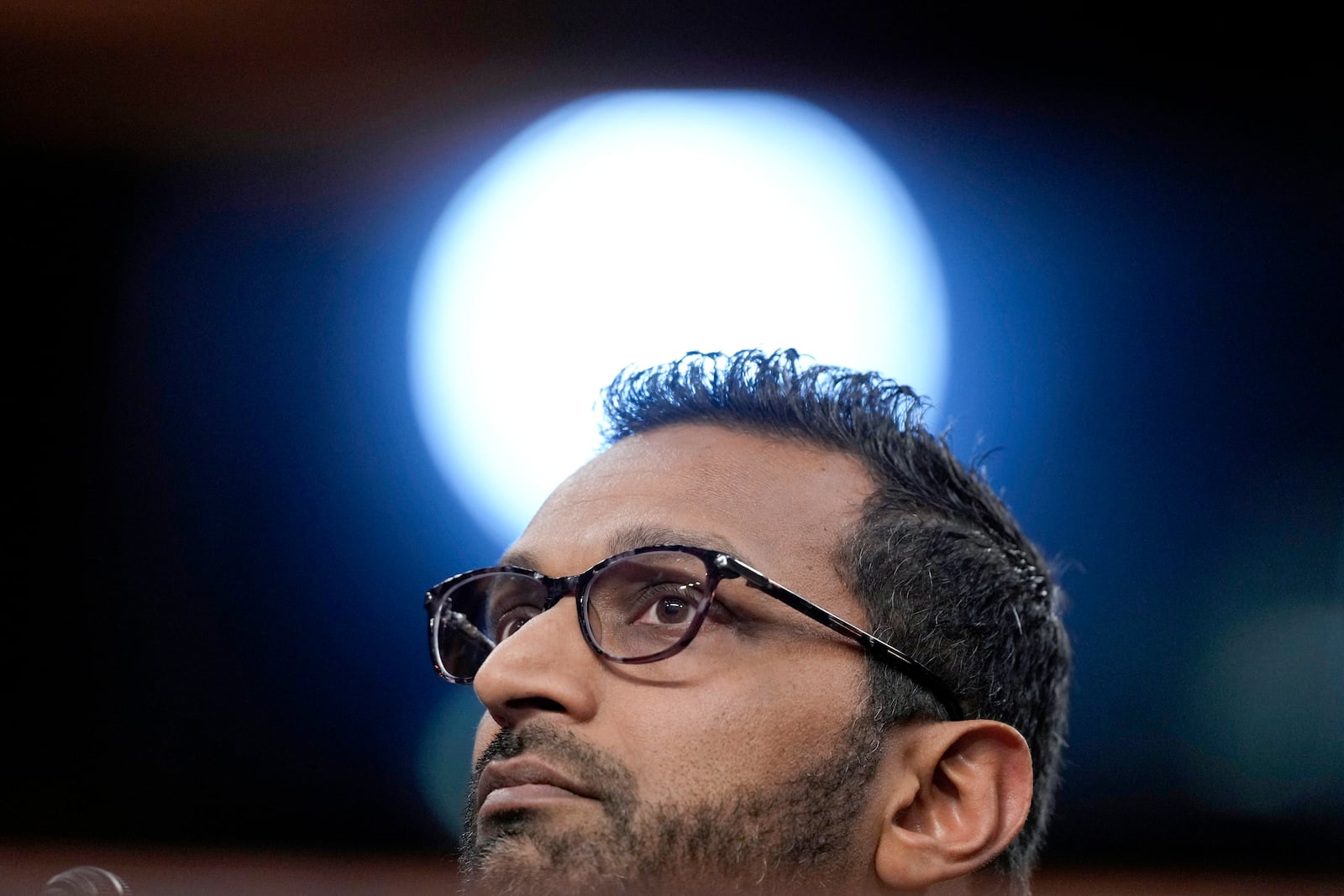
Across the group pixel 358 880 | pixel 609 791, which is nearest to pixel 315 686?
pixel 358 880

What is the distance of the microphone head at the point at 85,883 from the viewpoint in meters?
0.89

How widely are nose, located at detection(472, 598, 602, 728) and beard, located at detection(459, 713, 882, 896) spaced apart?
0.13 feet

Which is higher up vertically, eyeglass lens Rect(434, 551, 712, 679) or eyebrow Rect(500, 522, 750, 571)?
eyebrow Rect(500, 522, 750, 571)

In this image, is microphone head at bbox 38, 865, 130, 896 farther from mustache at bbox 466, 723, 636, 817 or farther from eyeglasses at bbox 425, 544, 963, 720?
eyeglasses at bbox 425, 544, 963, 720

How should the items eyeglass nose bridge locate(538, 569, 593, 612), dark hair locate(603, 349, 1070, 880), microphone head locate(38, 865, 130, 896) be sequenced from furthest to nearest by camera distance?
1. dark hair locate(603, 349, 1070, 880)
2. eyeglass nose bridge locate(538, 569, 593, 612)
3. microphone head locate(38, 865, 130, 896)

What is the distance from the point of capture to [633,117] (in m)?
3.02

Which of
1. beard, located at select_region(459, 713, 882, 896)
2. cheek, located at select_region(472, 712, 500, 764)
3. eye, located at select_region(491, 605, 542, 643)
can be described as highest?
eye, located at select_region(491, 605, 542, 643)

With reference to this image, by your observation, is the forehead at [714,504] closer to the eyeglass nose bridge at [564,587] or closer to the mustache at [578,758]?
the eyeglass nose bridge at [564,587]

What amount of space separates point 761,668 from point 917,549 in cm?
40

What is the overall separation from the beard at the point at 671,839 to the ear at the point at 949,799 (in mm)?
75

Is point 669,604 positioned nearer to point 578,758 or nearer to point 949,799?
point 578,758

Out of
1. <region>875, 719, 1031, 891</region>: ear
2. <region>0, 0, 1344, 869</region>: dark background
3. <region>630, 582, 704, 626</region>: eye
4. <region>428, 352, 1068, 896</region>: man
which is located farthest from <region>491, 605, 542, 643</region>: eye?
<region>0, 0, 1344, 869</region>: dark background

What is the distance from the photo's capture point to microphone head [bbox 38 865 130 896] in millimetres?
886

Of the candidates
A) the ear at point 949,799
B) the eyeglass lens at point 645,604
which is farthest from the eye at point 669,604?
the ear at point 949,799
